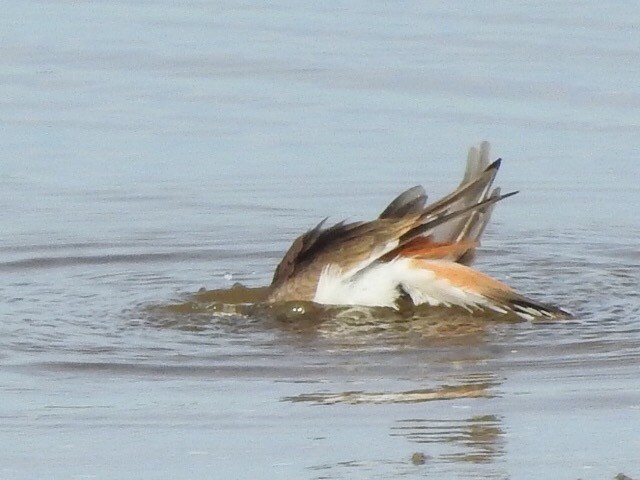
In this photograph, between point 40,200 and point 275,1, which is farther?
point 275,1

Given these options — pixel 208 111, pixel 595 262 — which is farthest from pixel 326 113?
pixel 595 262

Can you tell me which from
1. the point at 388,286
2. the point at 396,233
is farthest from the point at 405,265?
the point at 396,233

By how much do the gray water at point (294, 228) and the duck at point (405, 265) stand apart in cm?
12

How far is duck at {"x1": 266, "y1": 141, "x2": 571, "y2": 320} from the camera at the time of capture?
8719 millimetres

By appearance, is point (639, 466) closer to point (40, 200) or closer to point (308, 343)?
point (308, 343)

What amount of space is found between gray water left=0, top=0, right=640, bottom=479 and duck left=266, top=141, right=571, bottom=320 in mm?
116

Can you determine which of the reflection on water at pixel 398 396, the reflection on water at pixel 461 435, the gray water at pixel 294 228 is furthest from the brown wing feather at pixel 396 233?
the reflection on water at pixel 461 435

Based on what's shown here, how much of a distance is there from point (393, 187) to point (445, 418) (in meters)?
5.10

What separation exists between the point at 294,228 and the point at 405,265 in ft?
8.33

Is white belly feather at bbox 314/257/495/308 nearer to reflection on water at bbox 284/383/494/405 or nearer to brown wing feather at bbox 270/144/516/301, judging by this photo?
brown wing feather at bbox 270/144/516/301

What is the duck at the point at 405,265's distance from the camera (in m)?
8.72

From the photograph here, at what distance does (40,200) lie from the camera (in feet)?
38.3

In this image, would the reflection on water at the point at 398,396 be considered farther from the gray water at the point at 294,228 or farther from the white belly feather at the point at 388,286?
the white belly feather at the point at 388,286

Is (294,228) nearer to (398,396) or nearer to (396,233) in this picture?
(396,233)
